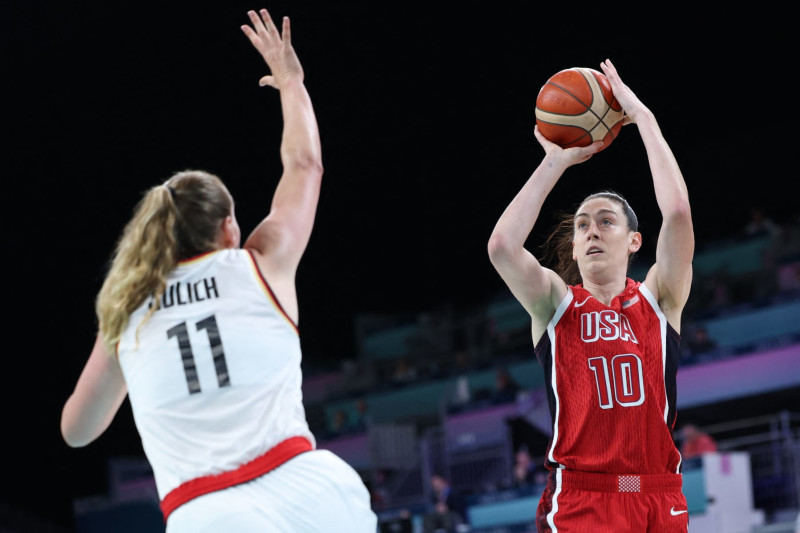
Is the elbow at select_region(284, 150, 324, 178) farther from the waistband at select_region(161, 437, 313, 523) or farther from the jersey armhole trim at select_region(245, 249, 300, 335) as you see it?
the waistband at select_region(161, 437, 313, 523)

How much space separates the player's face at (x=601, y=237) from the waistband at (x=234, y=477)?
6.56 ft

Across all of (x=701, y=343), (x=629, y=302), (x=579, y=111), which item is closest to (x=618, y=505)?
(x=629, y=302)

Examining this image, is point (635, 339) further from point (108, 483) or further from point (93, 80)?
point (108, 483)

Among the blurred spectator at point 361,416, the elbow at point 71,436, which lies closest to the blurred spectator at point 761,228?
the blurred spectator at point 361,416

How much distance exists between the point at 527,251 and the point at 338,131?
13.9m

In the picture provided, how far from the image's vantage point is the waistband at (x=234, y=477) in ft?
8.02

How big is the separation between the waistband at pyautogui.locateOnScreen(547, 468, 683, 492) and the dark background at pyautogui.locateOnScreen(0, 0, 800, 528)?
1059 cm

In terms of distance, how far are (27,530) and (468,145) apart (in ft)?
36.7

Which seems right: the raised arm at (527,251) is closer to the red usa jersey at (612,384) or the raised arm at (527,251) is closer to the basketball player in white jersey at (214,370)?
the red usa jersey at (612,384)

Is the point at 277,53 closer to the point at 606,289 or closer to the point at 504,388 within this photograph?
the point at 606,289

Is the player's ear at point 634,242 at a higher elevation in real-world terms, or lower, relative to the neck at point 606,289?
higher

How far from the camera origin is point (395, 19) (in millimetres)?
15328

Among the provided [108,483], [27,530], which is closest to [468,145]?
[108,483]

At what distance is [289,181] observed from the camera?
276 centimetres
